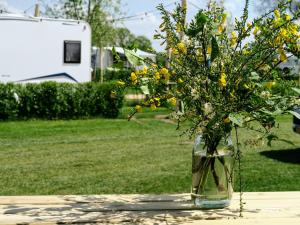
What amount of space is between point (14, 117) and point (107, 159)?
520 centimetres

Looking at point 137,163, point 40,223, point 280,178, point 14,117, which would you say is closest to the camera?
point 40,223

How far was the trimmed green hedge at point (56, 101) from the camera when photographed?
38.9 feet

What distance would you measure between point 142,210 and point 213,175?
375mm

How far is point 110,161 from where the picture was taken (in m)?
7.24

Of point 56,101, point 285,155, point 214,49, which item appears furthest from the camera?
point 56,101

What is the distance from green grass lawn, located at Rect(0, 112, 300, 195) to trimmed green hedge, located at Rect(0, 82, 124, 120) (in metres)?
1.09

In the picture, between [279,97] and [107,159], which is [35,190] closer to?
[107,159]

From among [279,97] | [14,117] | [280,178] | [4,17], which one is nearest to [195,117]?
[279,97]

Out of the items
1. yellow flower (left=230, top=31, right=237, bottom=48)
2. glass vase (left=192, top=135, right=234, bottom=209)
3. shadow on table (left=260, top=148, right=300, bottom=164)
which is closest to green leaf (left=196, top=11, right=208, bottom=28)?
yellow flower (left=230, top=31, right=237, bottom=48)

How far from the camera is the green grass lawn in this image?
19.0 ft

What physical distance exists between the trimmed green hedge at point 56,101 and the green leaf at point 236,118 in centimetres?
961

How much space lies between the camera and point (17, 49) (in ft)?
45.2

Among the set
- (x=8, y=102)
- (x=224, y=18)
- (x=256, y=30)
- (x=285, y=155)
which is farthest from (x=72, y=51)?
(x=256, y=30)

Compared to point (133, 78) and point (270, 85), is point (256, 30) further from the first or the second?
point (133, 78)
